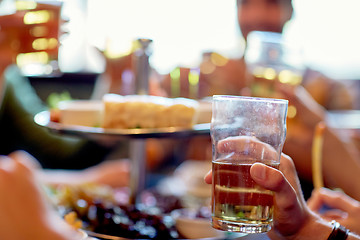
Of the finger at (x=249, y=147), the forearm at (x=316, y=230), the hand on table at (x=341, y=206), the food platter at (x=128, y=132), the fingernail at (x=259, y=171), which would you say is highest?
the finger at (x=249, y=147)

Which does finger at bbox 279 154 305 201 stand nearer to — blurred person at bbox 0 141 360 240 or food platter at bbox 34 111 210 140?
blurred person at bbox 0 141 360 240

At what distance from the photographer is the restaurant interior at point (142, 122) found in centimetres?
100

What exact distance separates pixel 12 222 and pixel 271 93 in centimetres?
95

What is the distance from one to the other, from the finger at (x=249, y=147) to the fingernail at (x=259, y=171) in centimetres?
5

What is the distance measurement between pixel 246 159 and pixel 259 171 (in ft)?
0.16

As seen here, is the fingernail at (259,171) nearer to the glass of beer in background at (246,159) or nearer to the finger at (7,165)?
the glass of beer in background at (246,159)

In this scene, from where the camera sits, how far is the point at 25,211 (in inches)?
28.8

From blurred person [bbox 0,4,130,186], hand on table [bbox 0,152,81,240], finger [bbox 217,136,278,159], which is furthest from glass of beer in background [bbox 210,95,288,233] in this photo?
blurred person [bbox 0,4,130,186]

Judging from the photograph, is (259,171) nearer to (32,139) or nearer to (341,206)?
(341,206)

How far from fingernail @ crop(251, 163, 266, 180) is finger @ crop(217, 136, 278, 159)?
46 mm

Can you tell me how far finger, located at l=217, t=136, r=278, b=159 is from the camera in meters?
0.68

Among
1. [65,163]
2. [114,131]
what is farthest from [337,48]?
[114,131]

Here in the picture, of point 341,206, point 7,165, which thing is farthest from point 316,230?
point 7,165

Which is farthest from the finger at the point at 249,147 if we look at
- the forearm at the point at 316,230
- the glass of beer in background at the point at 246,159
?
the forearm at the point at 316,230
